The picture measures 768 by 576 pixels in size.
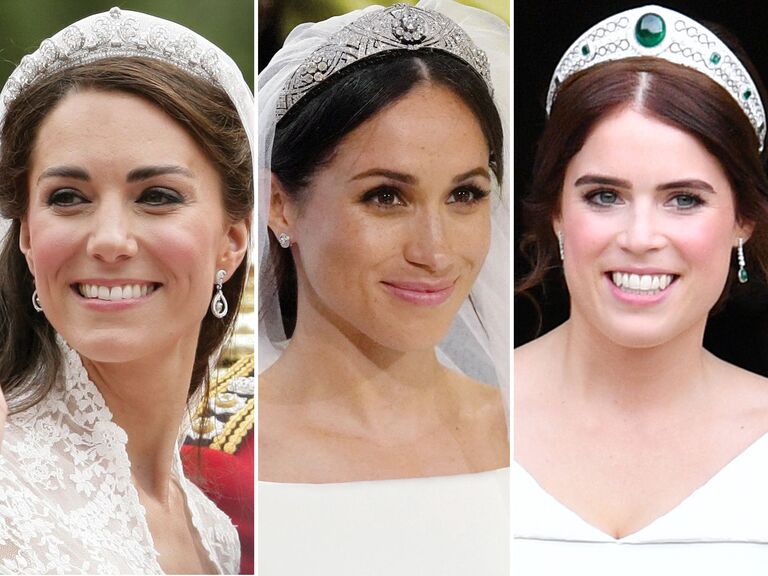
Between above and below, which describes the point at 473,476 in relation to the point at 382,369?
below

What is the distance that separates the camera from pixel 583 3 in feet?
11.0

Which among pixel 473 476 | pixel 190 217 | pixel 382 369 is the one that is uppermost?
pixel 190 217

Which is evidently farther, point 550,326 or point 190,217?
point 550,326

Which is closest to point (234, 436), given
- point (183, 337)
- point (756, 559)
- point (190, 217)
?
point (183, 337)

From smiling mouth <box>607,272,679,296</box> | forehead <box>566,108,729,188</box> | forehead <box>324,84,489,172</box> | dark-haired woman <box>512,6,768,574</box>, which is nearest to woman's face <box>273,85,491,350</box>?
forehead <box>324,84,489,172</box>

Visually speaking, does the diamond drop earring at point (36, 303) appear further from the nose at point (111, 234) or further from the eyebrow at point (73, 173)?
the eyebrow at point (73, 173)

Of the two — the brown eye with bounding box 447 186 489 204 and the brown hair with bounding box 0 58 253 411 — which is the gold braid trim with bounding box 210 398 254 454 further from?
the brown eye with bounding box 447 186 489 204

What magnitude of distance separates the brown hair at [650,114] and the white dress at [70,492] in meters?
1.24

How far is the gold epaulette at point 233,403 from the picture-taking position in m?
3.29

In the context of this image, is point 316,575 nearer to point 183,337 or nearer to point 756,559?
point 183,337

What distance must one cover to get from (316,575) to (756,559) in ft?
4.11

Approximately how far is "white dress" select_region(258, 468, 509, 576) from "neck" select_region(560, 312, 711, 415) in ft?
1.29

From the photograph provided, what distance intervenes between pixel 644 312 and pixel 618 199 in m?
0.33

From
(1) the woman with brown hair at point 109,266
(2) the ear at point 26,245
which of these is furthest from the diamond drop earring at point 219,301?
(2) the ear at point 26,245
